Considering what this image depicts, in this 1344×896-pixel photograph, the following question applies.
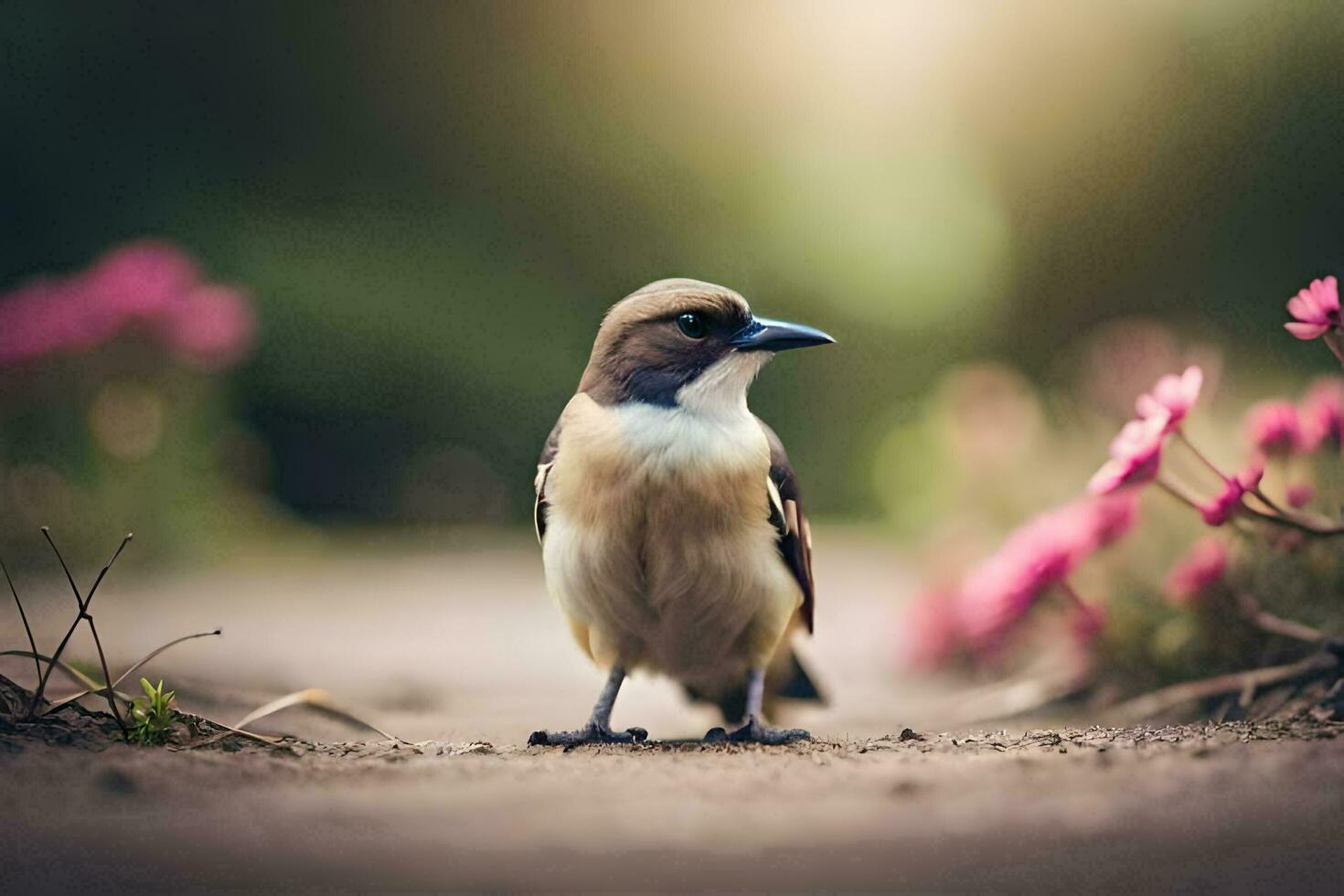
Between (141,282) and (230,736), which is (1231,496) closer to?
(230,736)

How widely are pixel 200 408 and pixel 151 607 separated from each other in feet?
7.49

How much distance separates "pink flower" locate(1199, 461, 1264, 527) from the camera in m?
3.47

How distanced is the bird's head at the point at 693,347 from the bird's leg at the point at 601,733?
31.1 inches

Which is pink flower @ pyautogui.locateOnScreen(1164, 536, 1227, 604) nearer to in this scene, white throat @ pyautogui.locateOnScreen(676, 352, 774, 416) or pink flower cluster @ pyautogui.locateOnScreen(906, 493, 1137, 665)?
pink flower cluster @ pyautogui.locateOnScreen(906, 493, 1137, 665)

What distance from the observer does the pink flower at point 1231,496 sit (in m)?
3.47

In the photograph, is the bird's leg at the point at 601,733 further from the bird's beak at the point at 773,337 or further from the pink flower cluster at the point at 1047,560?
the pink flower cluster at the point at 1047,560

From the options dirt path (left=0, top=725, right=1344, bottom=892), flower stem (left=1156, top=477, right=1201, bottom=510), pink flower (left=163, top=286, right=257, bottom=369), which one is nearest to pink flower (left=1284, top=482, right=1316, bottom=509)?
flower stem (left=1156, top=477, right=1201, bottom=510)

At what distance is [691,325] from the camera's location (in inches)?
149

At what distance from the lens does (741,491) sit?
12.1ft

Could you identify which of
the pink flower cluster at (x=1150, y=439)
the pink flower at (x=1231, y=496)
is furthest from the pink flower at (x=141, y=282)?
the pink flower at (x=1231, y=496)

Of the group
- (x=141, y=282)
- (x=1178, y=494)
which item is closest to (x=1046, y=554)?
(x=1178, y=494)

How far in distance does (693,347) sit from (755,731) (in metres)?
1.04

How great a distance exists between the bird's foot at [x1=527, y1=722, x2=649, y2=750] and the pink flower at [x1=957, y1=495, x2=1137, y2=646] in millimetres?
1187

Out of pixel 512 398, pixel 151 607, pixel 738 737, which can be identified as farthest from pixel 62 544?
pixel 738 737
